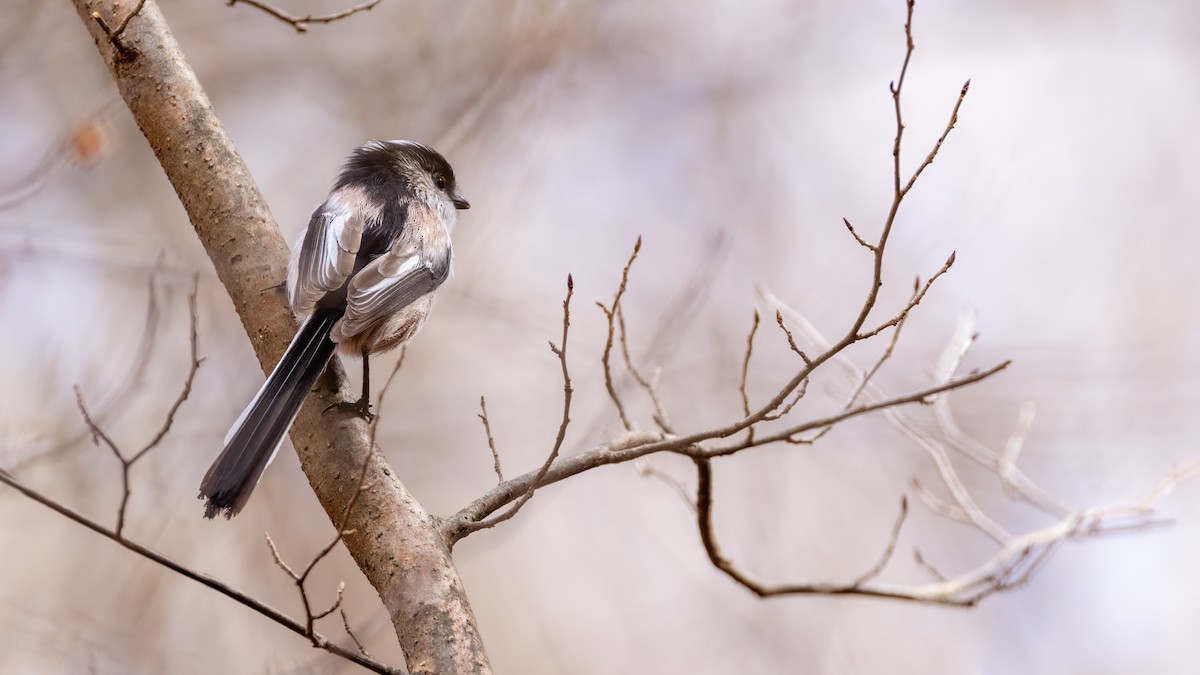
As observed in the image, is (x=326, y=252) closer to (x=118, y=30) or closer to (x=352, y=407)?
(x=352, y=407)

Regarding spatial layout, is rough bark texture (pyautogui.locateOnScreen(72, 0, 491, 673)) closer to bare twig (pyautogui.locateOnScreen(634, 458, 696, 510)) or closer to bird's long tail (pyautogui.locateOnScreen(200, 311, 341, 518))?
bird's long tail (pyautogui.locateOnScreen(200, 311, 341, 518))

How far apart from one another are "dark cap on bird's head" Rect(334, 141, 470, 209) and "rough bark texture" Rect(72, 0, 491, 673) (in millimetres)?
627

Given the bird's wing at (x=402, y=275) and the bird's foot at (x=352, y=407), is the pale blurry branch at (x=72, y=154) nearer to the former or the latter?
the bird's wing at (x=402, y=275)

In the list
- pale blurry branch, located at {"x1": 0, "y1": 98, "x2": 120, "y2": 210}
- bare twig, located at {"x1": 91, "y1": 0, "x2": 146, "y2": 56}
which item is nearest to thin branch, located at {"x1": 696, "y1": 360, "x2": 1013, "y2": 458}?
bare twig, located at {"x1": 91, "y1": 0, "x2": 146, "y2": 56}

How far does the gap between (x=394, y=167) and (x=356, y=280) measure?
0.89 m

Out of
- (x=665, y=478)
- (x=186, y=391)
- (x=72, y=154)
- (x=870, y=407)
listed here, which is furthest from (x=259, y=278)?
(x=72, y=154)

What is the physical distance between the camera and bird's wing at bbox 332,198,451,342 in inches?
114

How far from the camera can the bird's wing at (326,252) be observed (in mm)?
2801

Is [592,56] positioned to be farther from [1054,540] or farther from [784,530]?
[1054,540]

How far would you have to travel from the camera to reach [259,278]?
112 inches

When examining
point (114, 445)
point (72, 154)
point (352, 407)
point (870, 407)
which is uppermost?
point (870, 407)

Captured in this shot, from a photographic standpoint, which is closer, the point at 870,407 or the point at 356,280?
the point at 870,407

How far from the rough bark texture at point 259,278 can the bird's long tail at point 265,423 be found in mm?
131

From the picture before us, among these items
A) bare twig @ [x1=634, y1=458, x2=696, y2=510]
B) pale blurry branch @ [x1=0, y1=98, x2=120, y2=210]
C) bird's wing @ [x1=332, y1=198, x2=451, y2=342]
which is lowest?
pale blurry branch @ [x1=0, y1=98, x2=120, y2=210]
